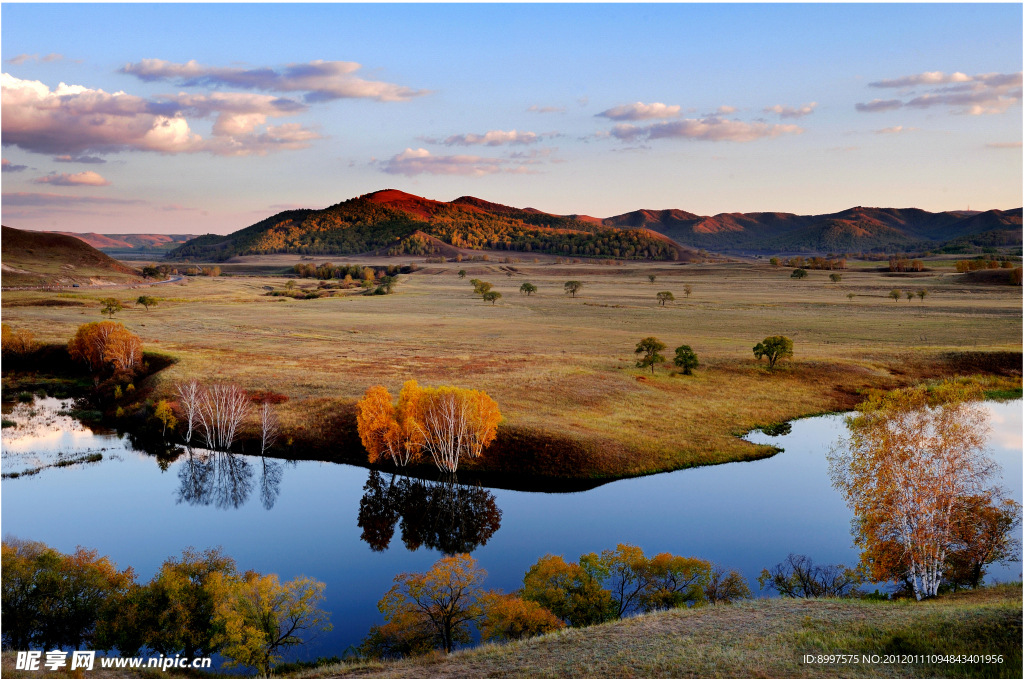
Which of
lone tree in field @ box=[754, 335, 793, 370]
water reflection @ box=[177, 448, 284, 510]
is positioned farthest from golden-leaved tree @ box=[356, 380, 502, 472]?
lone tree in field @ box=[754, 335, 793, 370]

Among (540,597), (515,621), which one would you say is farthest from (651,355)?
(515,621)

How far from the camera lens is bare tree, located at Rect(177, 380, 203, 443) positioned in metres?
55.9

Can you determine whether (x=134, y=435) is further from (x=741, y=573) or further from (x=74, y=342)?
(x=741, y=573)

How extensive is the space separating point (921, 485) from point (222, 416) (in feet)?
172

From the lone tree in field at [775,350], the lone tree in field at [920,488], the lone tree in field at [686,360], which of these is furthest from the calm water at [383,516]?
the lone tree in field at [775,350]

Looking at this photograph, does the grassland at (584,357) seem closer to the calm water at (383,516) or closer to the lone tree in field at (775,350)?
the lone tree in field at (775,350)

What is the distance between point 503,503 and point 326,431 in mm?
19627

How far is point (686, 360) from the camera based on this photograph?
73062mm

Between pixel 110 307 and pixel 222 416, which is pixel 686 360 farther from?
pixel 110 307

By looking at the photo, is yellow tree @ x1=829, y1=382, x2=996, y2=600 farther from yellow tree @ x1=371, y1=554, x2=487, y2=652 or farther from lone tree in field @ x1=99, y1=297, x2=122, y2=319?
lone tree in field @ x1=99, y1=297, x2=122, y2=319

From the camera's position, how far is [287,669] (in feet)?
87.4

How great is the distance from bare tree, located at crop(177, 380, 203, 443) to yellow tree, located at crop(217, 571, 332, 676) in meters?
29.1

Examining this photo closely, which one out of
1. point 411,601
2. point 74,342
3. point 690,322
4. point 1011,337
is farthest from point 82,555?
point 1011,337

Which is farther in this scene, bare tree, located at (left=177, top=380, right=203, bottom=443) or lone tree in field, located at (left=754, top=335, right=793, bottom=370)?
lone tree in field, located at (left=754, top=335, right=793, bottom=370)
